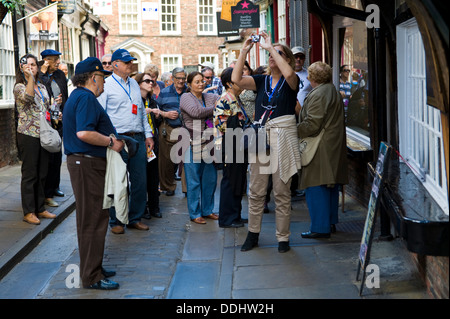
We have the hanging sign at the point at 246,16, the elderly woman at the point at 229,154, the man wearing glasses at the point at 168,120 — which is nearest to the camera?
the elderly woman at the point at 229,154

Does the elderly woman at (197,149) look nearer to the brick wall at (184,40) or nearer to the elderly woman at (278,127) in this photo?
the elderly woman at (278,127)

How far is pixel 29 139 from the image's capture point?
8.01 meters

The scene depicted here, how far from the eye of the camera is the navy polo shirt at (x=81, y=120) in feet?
17.9

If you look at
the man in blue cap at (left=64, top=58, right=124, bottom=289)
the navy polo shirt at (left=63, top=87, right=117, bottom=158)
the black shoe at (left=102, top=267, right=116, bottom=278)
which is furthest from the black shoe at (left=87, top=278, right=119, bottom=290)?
the navy polo shirt at (left=63, top=87, right=117, bottom=158)

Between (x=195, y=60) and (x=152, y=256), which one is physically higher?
(x=195, y=60)

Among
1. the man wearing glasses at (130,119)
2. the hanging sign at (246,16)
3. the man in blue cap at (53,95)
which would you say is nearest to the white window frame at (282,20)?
the hanging sign at (246,16)

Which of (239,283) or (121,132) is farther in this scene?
(121,132)

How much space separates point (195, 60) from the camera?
143 feet

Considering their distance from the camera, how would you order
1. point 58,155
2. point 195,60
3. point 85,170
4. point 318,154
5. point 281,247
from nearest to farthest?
point 85,170
point 281,247
point 318,154
point 58,155
point 195,60

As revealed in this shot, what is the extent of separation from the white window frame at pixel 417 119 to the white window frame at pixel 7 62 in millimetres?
9271

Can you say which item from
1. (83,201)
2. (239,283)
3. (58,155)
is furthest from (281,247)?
(58,155)

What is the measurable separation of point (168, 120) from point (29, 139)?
2.78 meters
